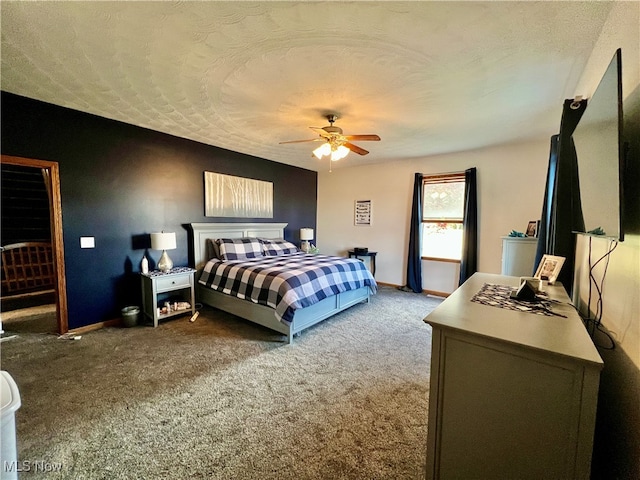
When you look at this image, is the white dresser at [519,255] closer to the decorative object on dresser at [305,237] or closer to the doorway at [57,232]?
the decorative object on dresser at [305,237]

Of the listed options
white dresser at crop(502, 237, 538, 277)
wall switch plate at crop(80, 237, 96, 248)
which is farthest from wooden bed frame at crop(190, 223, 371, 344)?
white dresser at crop(502, 237, 538, 277)

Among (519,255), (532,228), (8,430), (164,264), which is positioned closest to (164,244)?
(164,264)

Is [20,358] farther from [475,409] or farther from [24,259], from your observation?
[475,409]

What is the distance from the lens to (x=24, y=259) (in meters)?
4.37

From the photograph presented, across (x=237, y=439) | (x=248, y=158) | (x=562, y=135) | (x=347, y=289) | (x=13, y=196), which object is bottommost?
(x=237, y=439)

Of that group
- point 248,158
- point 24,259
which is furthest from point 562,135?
point 24,259

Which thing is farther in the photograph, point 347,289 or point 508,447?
point 347,289

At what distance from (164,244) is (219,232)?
1014 mm

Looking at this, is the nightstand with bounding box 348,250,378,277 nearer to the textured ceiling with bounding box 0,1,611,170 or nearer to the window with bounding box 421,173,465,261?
the window with bounding box 421,173,465,261

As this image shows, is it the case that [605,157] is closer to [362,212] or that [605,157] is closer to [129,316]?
[129,316]

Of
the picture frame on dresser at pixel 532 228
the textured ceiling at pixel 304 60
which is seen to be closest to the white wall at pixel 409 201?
the picture frame on dresser at pixel 532 228

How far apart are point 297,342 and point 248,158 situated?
3.28 meters

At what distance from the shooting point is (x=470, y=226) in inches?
167

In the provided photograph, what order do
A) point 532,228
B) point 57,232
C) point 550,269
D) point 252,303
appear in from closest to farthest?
point 550,269
point 57,232
point 252,303
point 532,228
